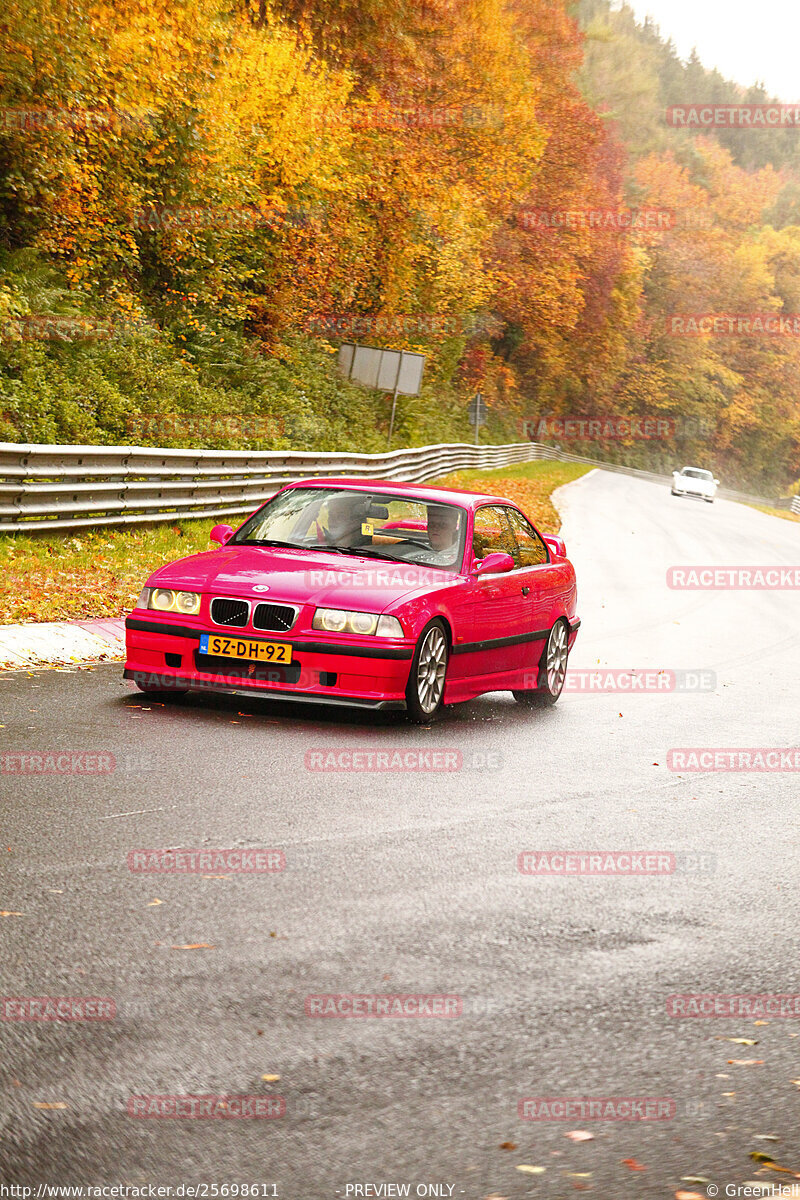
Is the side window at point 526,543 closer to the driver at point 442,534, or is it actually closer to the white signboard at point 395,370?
the driver at point 442,534

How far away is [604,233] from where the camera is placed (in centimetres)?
6612

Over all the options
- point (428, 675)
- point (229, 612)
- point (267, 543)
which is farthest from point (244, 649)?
point (267, 543)

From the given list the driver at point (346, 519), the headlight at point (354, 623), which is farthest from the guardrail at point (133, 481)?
the headlight at point (354, 623)

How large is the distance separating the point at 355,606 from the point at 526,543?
2684mm

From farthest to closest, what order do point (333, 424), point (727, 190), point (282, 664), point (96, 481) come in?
point (727, 190) < point (333, 424) < point (96, 481) < point (282, 664)

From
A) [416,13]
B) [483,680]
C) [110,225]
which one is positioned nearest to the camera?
[483,680]

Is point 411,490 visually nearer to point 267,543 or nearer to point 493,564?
point 493,564

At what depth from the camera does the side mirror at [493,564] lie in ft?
32.7

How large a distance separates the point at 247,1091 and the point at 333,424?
33760mm

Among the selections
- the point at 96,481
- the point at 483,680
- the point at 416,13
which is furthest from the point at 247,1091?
the point at 416,13

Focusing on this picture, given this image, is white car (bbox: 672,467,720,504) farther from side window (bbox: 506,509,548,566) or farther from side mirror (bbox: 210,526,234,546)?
side mirror (bbox: 210,526,234,546)

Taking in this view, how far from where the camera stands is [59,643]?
1116 cm

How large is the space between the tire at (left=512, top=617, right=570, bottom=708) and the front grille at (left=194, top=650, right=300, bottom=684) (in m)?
2.67

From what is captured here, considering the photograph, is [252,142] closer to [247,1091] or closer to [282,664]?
[282,664]
